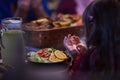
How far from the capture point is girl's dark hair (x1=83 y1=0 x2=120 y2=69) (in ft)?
3.07

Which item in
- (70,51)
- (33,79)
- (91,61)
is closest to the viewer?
(33,79)

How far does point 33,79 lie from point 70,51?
12.2 inches

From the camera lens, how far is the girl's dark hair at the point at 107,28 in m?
0.94

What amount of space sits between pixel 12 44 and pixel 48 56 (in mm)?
151

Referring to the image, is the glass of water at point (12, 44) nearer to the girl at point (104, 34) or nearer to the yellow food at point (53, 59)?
the yellow food at point (53, 59)

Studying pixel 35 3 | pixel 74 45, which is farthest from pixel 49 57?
pixel 35 3

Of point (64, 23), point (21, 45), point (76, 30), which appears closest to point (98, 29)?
point (21, 45)

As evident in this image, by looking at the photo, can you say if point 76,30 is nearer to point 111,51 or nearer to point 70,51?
point 70,51

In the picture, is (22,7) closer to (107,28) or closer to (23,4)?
(23,4)

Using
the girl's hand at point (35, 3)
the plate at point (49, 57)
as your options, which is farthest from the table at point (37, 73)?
the girl's hand at point (35, 3)

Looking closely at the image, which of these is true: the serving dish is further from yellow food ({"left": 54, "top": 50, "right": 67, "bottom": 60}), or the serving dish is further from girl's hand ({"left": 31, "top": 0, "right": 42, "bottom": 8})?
girl's hand ({"left": 31, "top": 0, "right": 42, "bottom": 8})

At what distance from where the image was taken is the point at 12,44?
1.16 m

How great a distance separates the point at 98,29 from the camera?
952mm

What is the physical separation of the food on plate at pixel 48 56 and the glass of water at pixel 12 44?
0.05 meters
